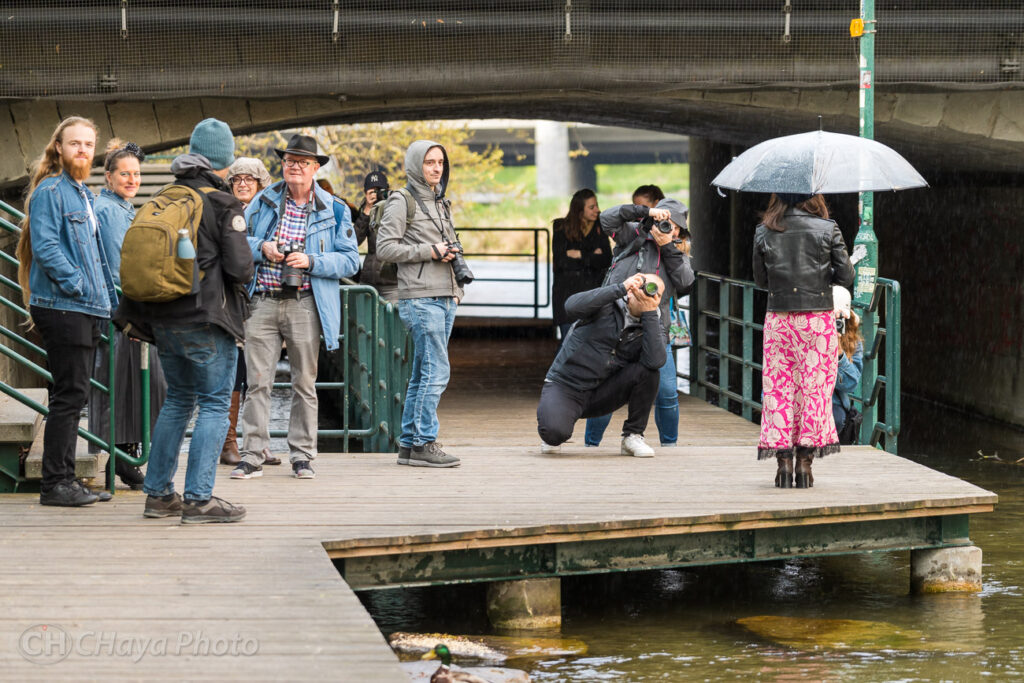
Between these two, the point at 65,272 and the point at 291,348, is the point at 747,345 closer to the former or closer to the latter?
the point at 291,348

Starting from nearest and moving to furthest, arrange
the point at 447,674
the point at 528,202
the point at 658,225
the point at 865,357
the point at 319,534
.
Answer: the point at 447,674
the point at 319,534
the point at 658,225
the point at 865,357
the point at 528,202

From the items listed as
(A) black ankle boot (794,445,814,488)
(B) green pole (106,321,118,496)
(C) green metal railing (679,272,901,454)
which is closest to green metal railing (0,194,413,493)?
(B) green pole (106,321,118,496)

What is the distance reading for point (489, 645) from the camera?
668 centimetres

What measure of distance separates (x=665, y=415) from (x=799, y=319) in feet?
7.31

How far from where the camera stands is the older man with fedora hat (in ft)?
23.9

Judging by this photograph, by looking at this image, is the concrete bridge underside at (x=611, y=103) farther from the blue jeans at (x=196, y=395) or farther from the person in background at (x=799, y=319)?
the blue jeans at (x=196, y=395)

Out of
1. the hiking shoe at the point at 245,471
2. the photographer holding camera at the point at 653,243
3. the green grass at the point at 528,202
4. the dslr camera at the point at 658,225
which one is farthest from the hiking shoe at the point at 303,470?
the green grass at the point at 528,202

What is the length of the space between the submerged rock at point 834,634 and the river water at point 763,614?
0.06 ft

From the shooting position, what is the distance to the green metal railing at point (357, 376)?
22.7ft

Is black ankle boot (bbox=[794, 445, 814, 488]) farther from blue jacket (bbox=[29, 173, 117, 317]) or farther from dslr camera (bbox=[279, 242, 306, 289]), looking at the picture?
blue jacket (bbox=[29, 173, 117, 317])

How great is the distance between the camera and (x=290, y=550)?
6105mm

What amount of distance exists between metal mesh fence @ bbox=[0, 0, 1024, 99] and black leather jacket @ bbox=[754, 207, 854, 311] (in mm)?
5734

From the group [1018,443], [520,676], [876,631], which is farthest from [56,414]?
[1018,443]

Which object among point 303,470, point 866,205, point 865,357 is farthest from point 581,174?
point 303,470
